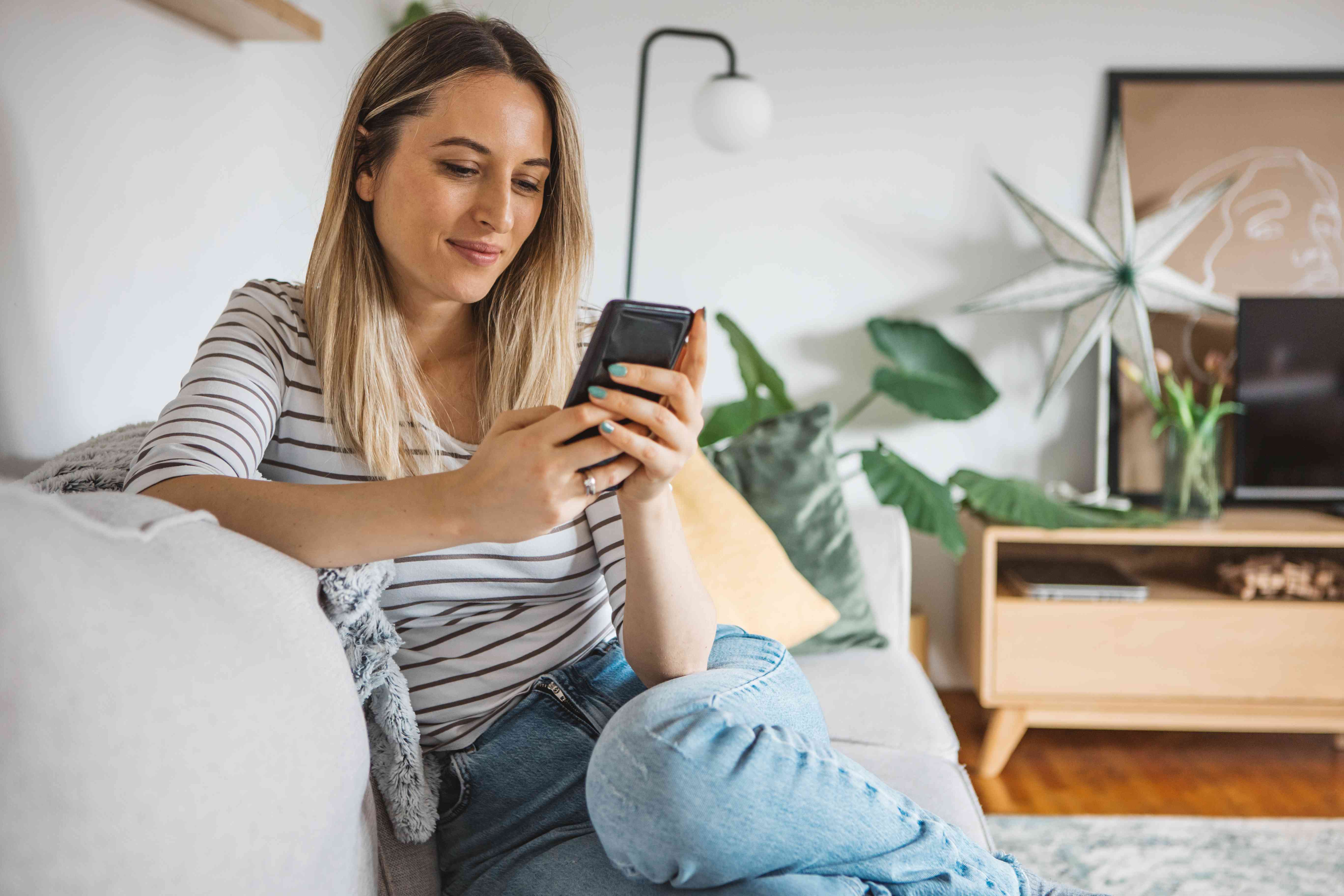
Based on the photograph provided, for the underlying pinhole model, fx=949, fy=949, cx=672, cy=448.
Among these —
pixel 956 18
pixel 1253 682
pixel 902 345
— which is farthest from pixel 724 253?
pixel 1253 682

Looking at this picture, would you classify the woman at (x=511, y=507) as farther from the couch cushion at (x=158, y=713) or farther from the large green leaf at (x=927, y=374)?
the large green leaf at (x=927, y=374)

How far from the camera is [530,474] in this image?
2.45 feet

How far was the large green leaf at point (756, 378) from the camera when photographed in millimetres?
2242

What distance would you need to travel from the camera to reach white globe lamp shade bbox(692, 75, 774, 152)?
6.64ft

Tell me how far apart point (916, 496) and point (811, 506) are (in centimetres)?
40

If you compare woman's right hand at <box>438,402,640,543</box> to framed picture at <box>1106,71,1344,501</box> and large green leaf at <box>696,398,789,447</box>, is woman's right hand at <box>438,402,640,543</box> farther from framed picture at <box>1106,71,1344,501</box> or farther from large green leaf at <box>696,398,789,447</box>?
framed picture at <box>1106,71,1344,501</box>

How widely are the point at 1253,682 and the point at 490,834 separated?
6.36 feet

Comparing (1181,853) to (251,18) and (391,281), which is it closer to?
(391,281)

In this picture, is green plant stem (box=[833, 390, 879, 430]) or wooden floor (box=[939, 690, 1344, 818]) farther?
green plant stem (box=[833, 390, 879, 430])

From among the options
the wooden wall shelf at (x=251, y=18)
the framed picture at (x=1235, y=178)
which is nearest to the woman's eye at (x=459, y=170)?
the wooden wall shelf at (x=251, y=18)

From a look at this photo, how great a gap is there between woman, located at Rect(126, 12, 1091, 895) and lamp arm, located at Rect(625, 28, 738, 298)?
3.00 ft

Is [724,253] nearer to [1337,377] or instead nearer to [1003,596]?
[1003,596]

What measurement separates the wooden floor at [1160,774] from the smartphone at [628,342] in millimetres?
1667

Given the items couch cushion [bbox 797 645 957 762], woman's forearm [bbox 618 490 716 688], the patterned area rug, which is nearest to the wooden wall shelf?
woman's forearm [bbox 618 490 716 688]
